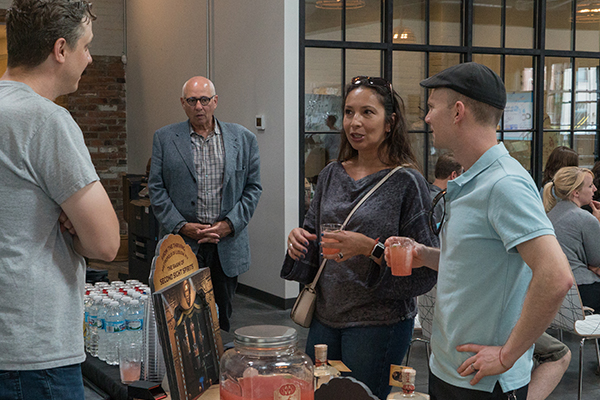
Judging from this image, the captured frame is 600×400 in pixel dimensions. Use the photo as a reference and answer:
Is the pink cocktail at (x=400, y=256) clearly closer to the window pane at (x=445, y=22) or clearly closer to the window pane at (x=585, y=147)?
the window pane at (x=445, y=22)

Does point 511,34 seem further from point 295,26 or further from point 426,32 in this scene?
point 295,26

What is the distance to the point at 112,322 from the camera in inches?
85.5

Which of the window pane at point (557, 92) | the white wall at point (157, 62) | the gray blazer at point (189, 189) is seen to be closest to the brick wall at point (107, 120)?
the white wall at point (157, 62)

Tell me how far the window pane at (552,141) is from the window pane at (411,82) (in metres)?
1.57

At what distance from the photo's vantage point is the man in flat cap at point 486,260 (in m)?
1.33

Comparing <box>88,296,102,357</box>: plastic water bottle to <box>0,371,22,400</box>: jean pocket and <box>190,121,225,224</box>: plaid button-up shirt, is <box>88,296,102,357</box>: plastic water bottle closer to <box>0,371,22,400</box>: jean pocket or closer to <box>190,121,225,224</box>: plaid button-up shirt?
<box>0,371,22,400</box>: jean pocket

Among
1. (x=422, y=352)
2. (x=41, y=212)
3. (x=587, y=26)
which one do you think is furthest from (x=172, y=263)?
(x=587, y=26)

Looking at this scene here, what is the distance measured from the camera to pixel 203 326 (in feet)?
4.71

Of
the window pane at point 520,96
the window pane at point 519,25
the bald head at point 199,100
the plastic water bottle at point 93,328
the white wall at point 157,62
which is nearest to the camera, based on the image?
the plastic water bottle at point 93,328

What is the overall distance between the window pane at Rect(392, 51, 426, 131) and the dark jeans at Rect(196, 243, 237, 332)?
324 cm

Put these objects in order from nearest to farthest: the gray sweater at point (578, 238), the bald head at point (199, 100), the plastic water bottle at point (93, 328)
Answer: the plastic water bottle at point (93, 328), the bald head at point (199, 100), the gray sweater at point (578, 238)

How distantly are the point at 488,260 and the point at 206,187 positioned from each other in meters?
2.63

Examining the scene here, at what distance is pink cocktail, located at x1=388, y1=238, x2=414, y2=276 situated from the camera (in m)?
1.74

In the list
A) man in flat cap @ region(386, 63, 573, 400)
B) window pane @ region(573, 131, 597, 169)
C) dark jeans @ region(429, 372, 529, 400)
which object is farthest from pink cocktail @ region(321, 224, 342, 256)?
window pane @ region(573, 131, 597, 169)
